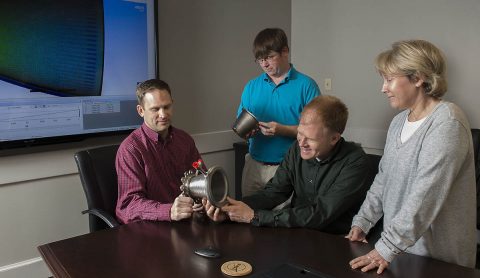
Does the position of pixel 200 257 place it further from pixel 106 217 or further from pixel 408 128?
pixel 408 128

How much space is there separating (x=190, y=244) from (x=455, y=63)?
2.25 meters

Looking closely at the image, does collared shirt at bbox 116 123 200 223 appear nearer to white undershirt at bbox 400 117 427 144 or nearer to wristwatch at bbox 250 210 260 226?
wristwatch at bbox 250 210 260 226

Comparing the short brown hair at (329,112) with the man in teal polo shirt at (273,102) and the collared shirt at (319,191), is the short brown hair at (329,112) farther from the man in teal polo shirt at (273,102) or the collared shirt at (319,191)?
the man in teal polo shirt at (273,102)

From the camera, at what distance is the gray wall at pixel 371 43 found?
2.78 meters

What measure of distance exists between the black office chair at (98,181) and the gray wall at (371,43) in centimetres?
204

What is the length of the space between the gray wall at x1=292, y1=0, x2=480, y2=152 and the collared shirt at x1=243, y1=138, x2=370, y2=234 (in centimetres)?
142

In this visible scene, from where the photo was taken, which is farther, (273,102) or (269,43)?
(273,102)

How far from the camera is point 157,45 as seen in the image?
9.43ft

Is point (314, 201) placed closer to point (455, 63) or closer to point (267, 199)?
point (267, 199)

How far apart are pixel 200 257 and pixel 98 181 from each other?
0.90m

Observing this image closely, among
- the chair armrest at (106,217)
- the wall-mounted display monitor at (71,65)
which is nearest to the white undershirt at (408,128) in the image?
the chair armrest at (106,217)

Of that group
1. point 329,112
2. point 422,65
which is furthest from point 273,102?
point 422,65

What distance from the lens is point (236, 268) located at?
1222mm

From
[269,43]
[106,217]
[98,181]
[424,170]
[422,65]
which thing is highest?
[269,43]
